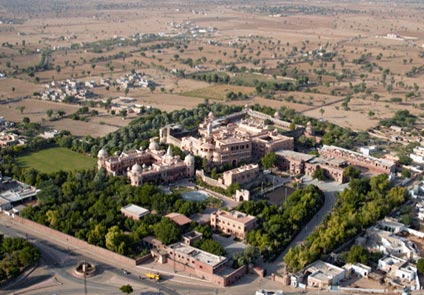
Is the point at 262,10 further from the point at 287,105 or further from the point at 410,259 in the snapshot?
the point at 410,259

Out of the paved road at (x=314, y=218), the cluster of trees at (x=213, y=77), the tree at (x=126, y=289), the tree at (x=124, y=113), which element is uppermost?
the cluster of trees at (x=213, y=77)

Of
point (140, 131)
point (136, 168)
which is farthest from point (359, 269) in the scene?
point (140, 131)

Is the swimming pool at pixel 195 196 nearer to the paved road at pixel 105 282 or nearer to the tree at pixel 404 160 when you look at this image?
the paved road at pixel 105 282

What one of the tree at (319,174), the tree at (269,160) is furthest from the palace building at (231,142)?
the tree at (319,174)

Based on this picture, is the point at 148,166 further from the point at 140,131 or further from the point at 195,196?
the point at 140,131

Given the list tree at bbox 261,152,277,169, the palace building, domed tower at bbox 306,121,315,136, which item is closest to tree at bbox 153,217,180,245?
the palace building

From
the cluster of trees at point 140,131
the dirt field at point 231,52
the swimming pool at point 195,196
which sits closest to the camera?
the swimming pool at point 195,196
